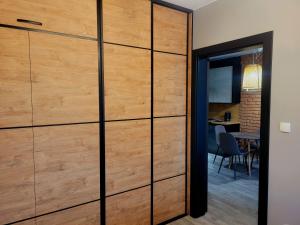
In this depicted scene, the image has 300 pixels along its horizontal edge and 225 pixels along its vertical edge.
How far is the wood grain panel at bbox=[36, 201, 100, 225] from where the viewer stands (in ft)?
6.16

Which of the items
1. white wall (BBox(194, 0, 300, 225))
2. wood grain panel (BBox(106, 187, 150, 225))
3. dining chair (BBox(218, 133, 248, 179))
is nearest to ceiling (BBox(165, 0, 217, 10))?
white wall (BBox(194, 0, 300, 225))

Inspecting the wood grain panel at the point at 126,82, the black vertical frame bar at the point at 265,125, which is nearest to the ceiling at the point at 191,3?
the wood grain panel at the point at 126,82

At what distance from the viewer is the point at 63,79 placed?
1.89m

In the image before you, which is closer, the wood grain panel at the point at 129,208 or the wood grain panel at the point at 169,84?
the wood grain panel at the point at 129,208

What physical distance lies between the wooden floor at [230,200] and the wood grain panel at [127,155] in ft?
3.05

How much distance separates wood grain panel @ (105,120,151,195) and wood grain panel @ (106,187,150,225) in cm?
9

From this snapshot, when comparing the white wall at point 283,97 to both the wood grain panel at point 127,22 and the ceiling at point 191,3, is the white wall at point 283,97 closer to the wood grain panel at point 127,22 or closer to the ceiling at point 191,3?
the ceiling at point 191,3

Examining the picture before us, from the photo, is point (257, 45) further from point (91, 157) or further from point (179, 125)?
point (91, 157)

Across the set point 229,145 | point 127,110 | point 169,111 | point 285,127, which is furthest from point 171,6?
point 229,145

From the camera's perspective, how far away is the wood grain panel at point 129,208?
2238 millimetres

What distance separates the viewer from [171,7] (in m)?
2.58

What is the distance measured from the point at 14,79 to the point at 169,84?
1643mm

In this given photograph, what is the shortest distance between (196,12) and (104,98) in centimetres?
170

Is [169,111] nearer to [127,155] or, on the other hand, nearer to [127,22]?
[127,155]
